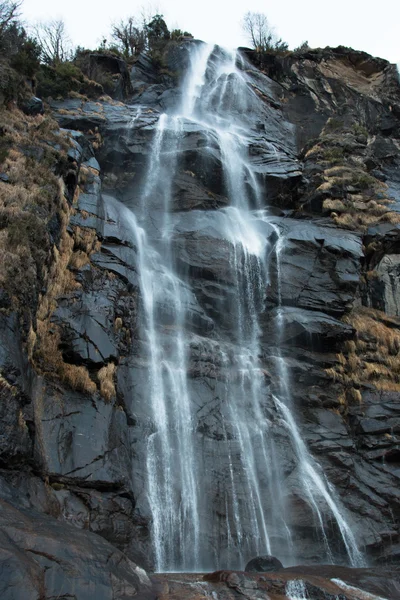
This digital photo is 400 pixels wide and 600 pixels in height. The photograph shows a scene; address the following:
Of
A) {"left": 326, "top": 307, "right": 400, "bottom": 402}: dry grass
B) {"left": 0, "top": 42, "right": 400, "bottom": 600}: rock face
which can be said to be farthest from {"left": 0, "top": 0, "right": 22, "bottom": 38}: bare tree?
{"left": 326, "top": 307, "right": 400, "bottom": 402}: dry grass

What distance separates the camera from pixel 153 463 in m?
13.4

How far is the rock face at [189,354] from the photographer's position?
937 centimetres

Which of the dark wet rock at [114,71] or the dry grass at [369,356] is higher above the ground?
the dark wet rock at [114,71]

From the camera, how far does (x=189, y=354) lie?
16.6m

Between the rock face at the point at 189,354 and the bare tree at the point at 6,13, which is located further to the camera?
the bare tree at the point at 6,13

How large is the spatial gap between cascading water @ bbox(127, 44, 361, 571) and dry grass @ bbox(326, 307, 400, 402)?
248 cm

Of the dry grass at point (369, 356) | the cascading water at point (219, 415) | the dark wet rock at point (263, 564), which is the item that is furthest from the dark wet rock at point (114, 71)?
the dark wet rock at point (263, 564)

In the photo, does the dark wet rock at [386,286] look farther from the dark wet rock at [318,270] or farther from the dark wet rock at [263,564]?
the dark wet rock at [263,564]

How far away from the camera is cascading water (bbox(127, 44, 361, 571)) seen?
12773mm

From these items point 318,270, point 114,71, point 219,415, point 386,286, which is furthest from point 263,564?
point 114,71

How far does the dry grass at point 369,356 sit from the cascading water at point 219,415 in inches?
97.7

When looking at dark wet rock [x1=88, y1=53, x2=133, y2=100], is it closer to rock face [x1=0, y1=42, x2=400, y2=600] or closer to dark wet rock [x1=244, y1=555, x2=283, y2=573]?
rock face [x1=0, y1=42, x2=400, y2=600]

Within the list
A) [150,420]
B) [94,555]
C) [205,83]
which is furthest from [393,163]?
[94,555]

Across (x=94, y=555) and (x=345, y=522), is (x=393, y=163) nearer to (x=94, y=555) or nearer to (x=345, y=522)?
(x=345, y=522)
